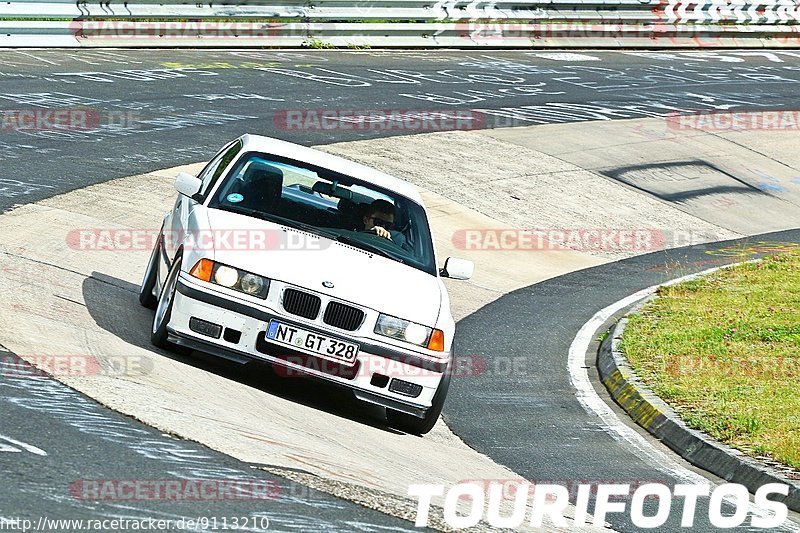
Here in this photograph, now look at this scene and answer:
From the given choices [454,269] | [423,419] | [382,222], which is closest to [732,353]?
[454,269]

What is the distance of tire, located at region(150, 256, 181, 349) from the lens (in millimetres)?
8758

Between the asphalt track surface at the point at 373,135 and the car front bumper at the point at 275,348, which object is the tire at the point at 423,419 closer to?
the car front bumper at the point at 275,348

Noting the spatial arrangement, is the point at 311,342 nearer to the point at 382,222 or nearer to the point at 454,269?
the point at 382,222

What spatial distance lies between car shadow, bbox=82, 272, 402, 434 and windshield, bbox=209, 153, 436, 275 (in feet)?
3.51

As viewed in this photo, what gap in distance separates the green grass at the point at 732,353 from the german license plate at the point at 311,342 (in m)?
2.90

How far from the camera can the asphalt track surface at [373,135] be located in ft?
22.3

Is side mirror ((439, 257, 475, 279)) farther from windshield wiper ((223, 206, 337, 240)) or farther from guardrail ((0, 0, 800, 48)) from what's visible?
guardrail ((0, 0, 800, 48))

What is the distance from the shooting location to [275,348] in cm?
845

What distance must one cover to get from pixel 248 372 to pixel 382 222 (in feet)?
4.71

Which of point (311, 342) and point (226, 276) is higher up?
point (226, 276)

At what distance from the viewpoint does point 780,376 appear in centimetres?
1127

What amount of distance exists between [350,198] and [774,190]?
47.0 ft

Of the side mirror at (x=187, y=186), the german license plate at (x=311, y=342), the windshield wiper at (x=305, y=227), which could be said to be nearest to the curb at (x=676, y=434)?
the german license plate at (x=311, y=342)

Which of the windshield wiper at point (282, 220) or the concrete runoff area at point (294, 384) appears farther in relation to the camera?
the windshield wiper at point (282, 220)
